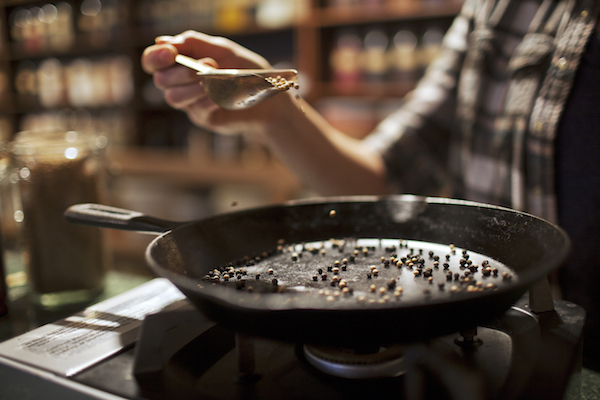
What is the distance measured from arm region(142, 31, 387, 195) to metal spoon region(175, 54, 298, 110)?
8cm

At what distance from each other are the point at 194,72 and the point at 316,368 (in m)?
0.49

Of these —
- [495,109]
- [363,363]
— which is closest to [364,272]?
[363,363]

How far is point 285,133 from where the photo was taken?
0.93 meters

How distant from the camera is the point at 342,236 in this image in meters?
0.78

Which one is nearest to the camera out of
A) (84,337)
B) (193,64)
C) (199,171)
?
(84,337)

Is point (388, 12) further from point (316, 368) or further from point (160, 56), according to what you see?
point (316, 368)

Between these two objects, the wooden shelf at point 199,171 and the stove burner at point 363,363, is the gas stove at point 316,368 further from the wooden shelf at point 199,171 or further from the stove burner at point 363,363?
the wooden shelf at point 199,171

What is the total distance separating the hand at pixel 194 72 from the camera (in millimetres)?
713

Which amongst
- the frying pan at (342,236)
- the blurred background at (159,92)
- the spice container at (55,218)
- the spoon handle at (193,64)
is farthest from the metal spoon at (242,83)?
the blurred background at (159,92)

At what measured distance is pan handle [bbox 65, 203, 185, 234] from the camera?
0.58 meters

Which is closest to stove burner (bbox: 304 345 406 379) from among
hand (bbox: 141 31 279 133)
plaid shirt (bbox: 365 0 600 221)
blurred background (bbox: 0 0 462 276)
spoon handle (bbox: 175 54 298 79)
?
spoon handle (bbox: 175 54 298 79)

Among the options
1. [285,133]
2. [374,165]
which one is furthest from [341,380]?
[374,165]

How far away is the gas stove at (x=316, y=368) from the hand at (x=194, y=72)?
0.39 m

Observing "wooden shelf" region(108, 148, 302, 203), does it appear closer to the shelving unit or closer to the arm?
the shelving unit
